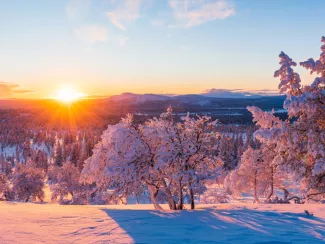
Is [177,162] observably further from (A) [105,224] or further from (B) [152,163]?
(A) [105,224]

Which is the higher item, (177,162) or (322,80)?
(322,80)

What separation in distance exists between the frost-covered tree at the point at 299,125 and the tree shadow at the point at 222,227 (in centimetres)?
293

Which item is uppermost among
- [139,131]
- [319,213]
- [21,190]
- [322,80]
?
[322,80]

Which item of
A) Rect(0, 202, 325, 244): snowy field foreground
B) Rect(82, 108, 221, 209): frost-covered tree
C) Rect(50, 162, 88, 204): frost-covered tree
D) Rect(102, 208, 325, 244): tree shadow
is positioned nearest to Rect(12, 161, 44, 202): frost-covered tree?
Rect(50, 162, 88, 204): frost-covered tree

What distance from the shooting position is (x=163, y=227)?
9352mm

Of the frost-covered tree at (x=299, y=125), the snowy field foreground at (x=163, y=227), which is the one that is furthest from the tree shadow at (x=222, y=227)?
the frost-covered tree at (x=299, y=125)

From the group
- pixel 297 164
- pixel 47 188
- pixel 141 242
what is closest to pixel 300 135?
pixel 297 164

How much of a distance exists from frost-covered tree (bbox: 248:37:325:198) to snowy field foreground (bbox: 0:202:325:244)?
2388 millimetres

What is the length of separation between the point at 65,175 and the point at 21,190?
7.32 meters

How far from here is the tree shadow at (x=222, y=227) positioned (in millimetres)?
8117

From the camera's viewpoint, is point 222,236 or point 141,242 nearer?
point 141,242

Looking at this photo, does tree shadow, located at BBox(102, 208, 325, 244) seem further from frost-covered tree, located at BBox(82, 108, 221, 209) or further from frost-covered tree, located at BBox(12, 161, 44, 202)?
frost-covered tree, located at BBox(12, 161, 44, 202)

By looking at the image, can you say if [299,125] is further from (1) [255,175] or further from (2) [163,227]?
(1) [255,175]

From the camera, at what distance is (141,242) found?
7738 mm
